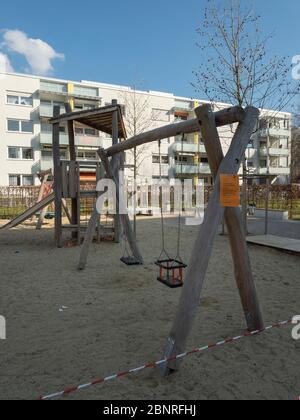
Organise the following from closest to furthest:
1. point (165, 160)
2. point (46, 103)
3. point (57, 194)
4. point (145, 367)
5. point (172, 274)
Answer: point (145, 367), point (172, 274), point (57, 194), point (46, 103), point (165, 160)

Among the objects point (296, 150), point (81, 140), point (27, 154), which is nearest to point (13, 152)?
point (27, 154)

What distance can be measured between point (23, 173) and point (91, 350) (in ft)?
96.7

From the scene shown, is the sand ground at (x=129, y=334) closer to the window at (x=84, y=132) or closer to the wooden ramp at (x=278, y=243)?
the wooden ramp at (x=278, y=243)

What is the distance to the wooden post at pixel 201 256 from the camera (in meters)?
2.57

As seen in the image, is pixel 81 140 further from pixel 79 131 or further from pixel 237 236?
pixel 237 236

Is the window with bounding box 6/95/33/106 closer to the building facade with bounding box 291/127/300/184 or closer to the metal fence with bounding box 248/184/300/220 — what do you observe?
the metal fence with bounding box 248/184/300/220

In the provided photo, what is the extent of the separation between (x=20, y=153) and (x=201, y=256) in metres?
30.2

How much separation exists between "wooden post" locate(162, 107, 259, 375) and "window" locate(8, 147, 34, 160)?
29.9 metres

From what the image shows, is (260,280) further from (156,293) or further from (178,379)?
(178,379)

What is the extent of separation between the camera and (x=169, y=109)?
36.3 metres

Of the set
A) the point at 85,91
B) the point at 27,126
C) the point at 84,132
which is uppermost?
the point at 85,91

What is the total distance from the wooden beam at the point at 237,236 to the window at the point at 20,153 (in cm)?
2979

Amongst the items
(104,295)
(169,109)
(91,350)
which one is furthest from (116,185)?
(169,109)

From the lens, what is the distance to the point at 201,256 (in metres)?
2.70
